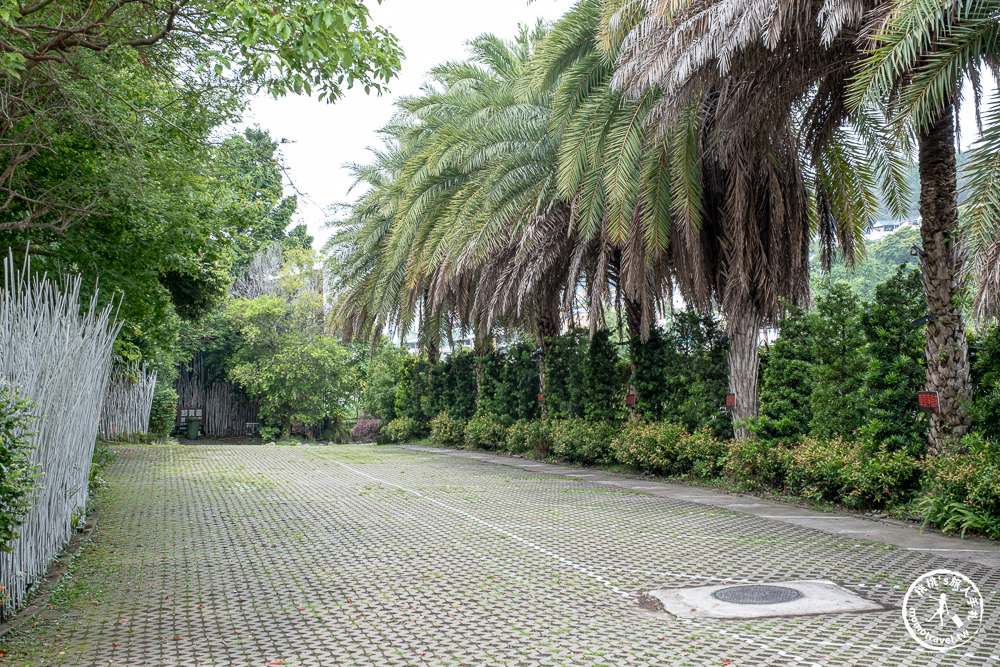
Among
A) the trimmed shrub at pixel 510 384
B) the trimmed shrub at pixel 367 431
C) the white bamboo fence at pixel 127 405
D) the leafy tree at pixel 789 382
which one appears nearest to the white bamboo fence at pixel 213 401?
the trimmed shrub at pixel 367 431

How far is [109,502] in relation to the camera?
11719mm

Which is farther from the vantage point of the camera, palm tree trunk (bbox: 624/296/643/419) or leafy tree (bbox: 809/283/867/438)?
palm tree trunk (bbox: 624/296/643/419)

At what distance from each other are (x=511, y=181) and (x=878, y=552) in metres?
10.2

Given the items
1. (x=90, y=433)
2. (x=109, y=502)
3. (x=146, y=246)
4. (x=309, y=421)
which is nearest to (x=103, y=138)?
(x=146, y=246)

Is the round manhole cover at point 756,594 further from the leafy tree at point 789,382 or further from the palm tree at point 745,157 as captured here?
the leafy tree at point 789,382

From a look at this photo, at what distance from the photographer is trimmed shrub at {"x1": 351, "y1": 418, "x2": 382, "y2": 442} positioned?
114 feet

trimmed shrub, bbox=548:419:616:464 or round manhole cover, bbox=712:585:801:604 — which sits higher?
trimmed shrub, bbox=548:419:616:464

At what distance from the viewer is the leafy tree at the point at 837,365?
1099 centimetres

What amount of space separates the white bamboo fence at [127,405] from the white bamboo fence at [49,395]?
1780 cm

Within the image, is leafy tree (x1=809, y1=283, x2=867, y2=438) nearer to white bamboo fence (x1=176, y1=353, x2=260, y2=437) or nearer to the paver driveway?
the paver driveway

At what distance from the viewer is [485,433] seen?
76.9 feet

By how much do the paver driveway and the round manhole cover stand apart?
0.32m

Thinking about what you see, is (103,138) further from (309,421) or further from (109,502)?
(309,421)

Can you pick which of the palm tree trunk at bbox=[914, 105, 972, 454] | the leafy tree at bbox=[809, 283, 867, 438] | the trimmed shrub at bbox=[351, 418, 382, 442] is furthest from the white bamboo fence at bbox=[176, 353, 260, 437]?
the palm tree trunk at bbox=[914, 105, 972, 454]
